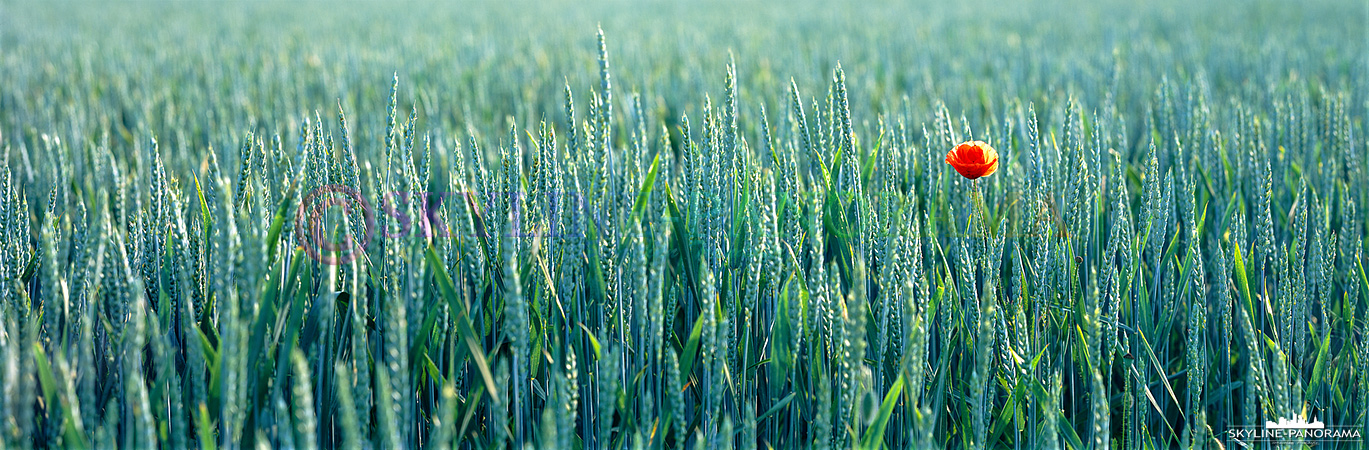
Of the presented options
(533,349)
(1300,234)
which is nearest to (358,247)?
(533,349)

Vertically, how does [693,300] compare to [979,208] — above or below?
below

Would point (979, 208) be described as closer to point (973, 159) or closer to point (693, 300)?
point (973, 159)

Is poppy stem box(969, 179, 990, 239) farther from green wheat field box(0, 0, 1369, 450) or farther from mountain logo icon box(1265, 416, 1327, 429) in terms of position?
mountain logo icon box(1265, 416, 1327, 429)

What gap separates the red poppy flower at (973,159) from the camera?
3.92ft

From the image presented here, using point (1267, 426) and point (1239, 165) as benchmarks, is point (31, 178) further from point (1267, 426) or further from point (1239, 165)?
point (1239, 165)

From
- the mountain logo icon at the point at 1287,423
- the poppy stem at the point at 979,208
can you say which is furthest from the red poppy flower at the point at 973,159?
the mountain logo icon at the point at 1287,423

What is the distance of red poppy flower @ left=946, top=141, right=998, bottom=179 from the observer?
1.19 metres

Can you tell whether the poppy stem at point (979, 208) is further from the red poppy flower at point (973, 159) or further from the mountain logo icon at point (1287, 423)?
the mountain logo icon at point (1287, 423)

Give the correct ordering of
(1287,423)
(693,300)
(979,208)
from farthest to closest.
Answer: (979,208) → (693,300) → (1287,423)

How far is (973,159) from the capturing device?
3.94ft

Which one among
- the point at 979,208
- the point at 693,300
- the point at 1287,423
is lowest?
the point at 1287,423

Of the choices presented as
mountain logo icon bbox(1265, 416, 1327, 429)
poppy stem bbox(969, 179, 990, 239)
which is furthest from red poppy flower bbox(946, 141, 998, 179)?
mountain logo icon bbox(1265, 416, 1327, 429)

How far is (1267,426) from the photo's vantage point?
1.07 metres

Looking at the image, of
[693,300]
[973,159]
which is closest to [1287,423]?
[973,159]
